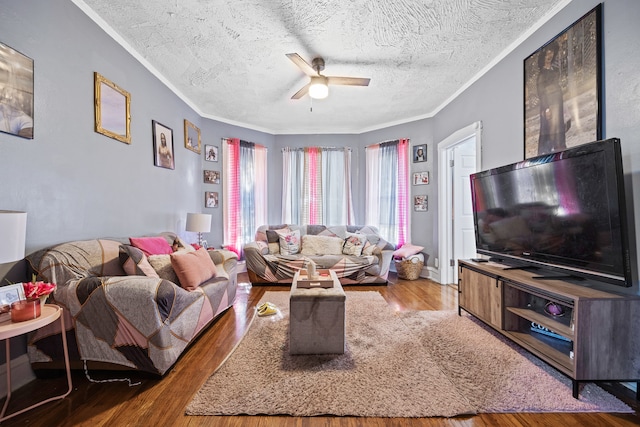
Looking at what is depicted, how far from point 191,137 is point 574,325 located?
15.5ft

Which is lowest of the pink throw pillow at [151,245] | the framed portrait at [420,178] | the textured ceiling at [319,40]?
the pink throw pillow at [151,245]

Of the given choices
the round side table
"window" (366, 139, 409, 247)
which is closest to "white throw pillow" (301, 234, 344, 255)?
"window" (366, 139, 409, 247)

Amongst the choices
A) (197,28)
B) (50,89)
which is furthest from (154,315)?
(197,28)

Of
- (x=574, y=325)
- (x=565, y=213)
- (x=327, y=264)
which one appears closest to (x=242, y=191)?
(x=327, y=264)

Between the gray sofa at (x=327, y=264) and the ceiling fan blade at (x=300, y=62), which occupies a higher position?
the ceiling fan blade at (x=300, y=62)

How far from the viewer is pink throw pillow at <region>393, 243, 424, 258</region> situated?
14.5 ft

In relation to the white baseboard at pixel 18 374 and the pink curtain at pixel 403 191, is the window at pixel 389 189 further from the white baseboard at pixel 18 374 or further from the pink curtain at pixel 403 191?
the white baseboard at pixel 18 374

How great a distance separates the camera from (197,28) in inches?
93.2

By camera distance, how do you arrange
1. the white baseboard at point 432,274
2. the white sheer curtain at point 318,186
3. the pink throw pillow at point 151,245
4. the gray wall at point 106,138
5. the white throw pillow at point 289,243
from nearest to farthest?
the gray wall at point 106,138 → the pink throw pillow at point 151,245 → the white baseboard at point 432,274 → the white throw pillow at point 289,243 → the white sheer curtain at point 318,186

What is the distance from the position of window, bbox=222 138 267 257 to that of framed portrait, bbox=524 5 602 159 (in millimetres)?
4136

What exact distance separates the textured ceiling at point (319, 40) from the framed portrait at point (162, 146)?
633mm

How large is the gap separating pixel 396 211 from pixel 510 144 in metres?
2.38

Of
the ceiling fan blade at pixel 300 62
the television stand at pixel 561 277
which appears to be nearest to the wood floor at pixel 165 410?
the television stand at pixel 561 277

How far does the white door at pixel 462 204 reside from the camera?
4.00 m
